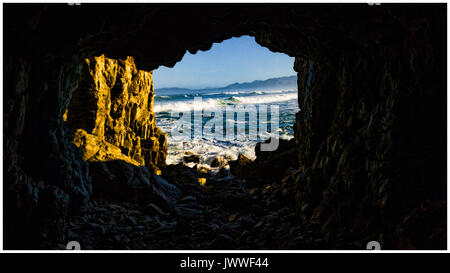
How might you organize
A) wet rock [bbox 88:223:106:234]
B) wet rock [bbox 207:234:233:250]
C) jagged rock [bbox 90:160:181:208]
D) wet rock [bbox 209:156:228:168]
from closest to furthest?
wet rock [bbox 207:234:233:250], wet rock [bbox 88:223:106:234], jagged rock [bbox 90:160:181:208], wet rock [bbox 209:156:228:168]

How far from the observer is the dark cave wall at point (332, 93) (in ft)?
11.3

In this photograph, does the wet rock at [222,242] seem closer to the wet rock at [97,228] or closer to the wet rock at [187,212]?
the wet rock at [187,212]

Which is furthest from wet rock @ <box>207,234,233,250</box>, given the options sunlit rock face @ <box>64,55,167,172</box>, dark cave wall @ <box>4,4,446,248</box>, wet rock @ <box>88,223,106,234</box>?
sunlit rock face @ <box>64,55,167,172</box>

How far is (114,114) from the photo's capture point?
477 inches

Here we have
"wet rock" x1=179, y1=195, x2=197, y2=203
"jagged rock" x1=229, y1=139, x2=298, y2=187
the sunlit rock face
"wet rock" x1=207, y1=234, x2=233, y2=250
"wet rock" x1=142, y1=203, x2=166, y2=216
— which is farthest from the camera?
"jagged rock" x1=229, y1=139, x2=298, y2=187

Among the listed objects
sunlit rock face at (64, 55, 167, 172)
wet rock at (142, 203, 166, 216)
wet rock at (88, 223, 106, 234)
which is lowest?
wet rock at (142, 203, 166, 216)

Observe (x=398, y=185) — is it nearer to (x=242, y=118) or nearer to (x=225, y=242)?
(x=225, y=242)

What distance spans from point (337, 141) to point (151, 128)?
11.9m

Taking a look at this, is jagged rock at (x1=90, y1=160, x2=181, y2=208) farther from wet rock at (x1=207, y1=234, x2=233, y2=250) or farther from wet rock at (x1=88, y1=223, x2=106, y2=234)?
wet rock at (x1=207, y1=234, x2=233, y2=250)

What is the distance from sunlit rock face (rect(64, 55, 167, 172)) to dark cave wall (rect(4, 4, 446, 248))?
3.08 metres

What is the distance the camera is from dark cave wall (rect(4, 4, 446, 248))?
3.45 m

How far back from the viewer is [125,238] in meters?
5.45

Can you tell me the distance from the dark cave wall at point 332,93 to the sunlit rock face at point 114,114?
3.08m

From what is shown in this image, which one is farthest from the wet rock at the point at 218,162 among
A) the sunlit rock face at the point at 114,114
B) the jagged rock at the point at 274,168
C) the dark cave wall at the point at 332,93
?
the dark cave wall at the point at 332,93
